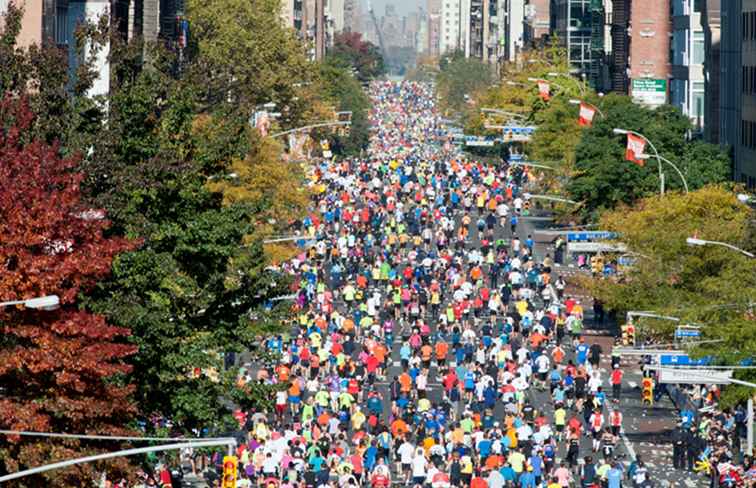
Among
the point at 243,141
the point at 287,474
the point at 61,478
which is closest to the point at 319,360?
the point at 287,474

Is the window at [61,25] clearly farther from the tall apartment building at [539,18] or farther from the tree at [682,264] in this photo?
the tall apartment building at [539,18]

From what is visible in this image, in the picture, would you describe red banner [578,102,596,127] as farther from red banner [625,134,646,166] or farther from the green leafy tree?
the green leafy tree

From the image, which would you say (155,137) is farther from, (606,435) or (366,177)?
(366,177)

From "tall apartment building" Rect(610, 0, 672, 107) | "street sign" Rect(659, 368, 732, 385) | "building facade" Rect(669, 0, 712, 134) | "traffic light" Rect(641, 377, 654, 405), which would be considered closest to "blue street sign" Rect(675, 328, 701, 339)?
"street sign" Rect(659, 368, 732, 385)

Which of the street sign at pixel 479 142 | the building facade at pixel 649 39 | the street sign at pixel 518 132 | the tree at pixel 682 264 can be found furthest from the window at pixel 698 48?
the tree at pixel 682 264

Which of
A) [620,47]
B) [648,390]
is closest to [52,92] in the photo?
[648,390]

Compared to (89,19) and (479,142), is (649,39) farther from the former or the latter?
(89,19)

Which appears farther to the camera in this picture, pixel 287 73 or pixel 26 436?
pixel 287 73
